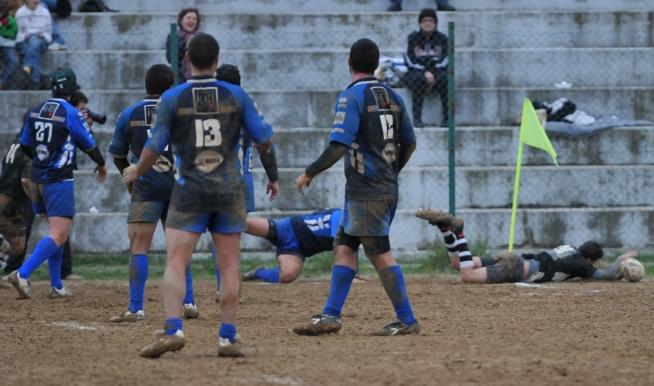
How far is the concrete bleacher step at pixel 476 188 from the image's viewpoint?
17.3m

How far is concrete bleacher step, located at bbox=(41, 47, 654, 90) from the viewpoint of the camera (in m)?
18.9

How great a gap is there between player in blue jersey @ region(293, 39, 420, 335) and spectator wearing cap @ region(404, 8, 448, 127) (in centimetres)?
818

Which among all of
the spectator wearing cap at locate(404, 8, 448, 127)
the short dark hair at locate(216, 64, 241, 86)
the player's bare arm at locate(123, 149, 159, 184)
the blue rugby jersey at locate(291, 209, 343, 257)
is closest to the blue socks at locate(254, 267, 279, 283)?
the blue rugby jersey at locate(291, 209, 343, 257)

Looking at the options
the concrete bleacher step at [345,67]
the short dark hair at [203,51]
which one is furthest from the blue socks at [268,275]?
the concrete bleacher step at [345,67]

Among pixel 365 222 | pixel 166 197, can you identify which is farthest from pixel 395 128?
pixel 166 197

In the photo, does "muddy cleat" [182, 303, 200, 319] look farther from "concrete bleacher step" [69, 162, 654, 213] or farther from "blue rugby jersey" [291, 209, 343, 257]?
"concrete bleacher step" [69, 162, 654, 213]

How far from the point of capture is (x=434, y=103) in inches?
706

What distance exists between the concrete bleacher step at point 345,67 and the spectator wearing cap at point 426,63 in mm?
1406

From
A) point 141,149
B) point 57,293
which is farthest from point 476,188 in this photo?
point 141,149

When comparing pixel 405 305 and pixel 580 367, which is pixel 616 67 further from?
pixel 580 367

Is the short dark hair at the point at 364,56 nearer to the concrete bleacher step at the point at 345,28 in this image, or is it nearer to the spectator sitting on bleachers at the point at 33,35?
the spectator sitting on bleachers at the point at 33,35

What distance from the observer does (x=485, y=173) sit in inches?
685

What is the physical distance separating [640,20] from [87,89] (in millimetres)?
8141

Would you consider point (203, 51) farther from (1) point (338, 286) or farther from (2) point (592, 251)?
(2) point (592, 251)
